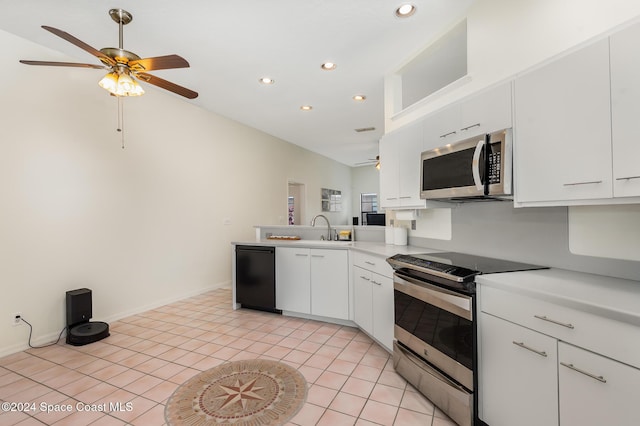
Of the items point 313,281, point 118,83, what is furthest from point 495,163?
point 118,83

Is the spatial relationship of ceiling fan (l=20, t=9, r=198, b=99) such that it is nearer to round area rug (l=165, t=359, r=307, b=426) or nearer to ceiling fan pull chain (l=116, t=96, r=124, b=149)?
ceiling fan pull chain (l=116, t=96, r=124, b=149)

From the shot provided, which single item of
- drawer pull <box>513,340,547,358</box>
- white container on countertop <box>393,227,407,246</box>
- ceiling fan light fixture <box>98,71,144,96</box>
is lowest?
drawer pull <box>513,340,547,358</box>

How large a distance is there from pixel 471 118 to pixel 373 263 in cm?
147

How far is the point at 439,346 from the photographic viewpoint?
6.07ft

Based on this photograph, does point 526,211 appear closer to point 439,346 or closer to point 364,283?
point 439,346

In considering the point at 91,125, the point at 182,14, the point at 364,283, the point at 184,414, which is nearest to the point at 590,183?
the point at 364,283

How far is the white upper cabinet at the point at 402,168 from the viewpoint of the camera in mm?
2629

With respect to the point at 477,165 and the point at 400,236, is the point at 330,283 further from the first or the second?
the point at 477,165

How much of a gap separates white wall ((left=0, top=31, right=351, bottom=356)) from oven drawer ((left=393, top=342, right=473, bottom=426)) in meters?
3.37

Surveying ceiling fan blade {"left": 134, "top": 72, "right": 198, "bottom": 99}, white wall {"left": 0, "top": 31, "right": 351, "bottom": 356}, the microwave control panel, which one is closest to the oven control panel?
the microwave control panel

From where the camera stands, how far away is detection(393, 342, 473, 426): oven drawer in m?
1.63

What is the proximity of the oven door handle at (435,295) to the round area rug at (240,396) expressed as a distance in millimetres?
1054

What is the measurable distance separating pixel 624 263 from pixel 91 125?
476cm

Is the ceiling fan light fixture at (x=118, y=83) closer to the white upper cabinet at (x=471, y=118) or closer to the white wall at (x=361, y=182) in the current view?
the white upper cabinet at (x=471, y=118)
